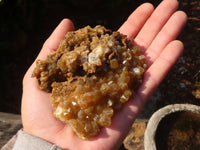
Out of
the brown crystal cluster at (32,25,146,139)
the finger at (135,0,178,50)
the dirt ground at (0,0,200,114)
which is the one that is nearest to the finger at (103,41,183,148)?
the brown crystal cluster at (32,25,146,139)

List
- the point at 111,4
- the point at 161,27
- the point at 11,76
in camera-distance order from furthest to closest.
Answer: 1. the point at 111,4
2. the point at 11,76
3. the point at 161,27

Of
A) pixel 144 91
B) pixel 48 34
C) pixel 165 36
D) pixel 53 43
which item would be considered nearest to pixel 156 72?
pixel 144 91

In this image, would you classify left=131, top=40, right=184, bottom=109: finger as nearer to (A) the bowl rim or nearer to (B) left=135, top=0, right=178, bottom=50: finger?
(B) left=135, top=0, right=178, bottom=50: finger

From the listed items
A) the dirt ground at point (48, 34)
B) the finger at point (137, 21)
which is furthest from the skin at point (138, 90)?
the dirt ground at point (48, 34)

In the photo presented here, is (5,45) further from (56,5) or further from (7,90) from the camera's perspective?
(56,5)

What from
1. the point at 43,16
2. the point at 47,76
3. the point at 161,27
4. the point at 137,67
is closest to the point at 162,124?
the point at 137,67

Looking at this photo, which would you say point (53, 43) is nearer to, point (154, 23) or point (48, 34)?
point (154, 23)
